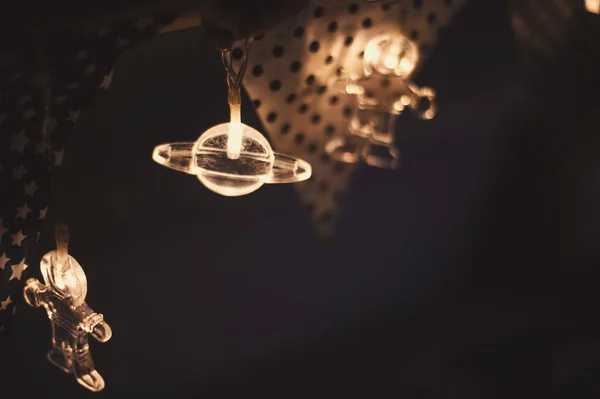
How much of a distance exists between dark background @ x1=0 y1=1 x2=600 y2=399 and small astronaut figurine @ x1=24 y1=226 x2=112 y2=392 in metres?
0.15

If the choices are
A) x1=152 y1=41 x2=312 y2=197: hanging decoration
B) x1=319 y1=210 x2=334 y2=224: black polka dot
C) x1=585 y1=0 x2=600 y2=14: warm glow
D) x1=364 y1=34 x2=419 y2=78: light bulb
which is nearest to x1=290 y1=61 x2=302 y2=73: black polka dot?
x1=364 y1=34 x2=419 y2=78: light bulb

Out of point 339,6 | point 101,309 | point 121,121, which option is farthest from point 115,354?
point 339,6

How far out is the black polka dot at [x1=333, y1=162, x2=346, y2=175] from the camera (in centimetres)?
226

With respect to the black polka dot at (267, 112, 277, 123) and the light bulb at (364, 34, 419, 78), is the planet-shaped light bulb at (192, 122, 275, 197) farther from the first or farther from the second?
the light bulb at (364, 34, 419, 78)

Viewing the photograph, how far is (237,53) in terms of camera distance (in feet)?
5.32

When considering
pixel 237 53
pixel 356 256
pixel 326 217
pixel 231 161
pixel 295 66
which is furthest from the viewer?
pixel 356 256

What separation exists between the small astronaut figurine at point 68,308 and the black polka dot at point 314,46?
852 mm

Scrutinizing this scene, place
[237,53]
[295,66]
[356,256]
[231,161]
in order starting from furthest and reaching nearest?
1. [356,256]
2. [295,66]
3. [237,53]
4. [231,161]

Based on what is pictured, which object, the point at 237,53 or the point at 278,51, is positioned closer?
the point at 237,53

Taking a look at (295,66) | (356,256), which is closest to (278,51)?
(295,66)

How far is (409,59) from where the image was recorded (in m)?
1.94

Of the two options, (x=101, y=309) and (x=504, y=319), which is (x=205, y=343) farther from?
(x=504, y=319)

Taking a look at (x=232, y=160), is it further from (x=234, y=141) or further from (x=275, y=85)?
(x=275, y=85)

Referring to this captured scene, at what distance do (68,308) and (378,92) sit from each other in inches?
42.9
